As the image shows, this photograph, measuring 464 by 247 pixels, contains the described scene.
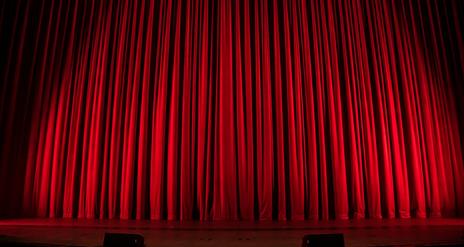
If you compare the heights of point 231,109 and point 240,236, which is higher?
point 231,109

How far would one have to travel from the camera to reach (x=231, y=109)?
3994mm

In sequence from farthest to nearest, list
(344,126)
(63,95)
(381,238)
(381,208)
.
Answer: (63,95), (344,126), (381,208), (381,238)

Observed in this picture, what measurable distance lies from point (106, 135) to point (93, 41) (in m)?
1.16

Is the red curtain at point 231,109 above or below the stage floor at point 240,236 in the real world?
above

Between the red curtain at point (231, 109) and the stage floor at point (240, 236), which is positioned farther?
the red curtain at point (231, 109)

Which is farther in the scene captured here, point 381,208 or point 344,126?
point 344,126

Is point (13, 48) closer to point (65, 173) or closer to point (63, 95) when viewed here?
point (63, 95)

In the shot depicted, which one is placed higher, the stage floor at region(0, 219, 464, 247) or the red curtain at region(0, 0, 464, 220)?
the red curtain at region(0, 0, 464, 220)

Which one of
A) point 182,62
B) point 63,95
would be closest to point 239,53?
point 182,62

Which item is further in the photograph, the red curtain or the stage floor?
the red curtain

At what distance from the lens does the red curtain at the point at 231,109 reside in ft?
12.5

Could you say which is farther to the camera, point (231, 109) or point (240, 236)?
point (231, 109)

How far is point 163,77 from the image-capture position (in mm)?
4160

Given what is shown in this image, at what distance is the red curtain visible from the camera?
3.81 m
